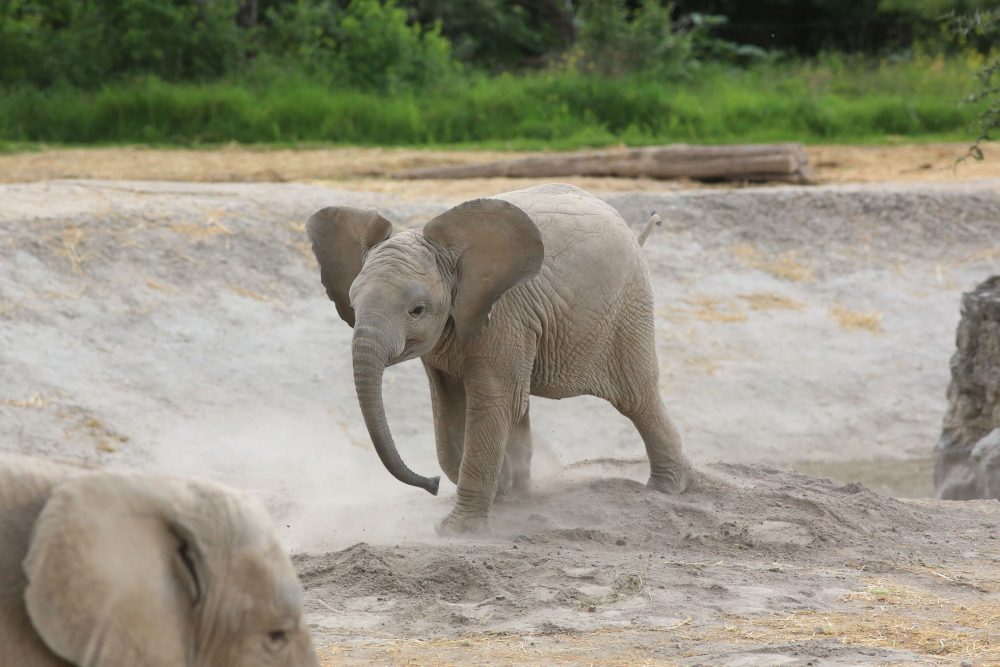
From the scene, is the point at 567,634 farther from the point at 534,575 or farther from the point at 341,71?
the point at 341,71

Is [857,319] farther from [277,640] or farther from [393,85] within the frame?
[277,640]

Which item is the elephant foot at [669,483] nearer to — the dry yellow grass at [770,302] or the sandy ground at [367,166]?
the dry yellow grass at [770,302]

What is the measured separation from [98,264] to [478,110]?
768 centimetres

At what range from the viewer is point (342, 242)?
6.78 meters

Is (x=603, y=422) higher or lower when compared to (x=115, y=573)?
lower

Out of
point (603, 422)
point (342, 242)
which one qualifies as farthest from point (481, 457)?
point (603, 422)

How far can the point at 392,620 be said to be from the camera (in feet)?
18.2

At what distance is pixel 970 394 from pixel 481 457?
171 inches

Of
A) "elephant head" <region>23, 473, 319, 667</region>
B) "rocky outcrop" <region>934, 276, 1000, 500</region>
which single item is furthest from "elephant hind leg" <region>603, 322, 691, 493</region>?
"elephant head" <region>23, 473, 319, 667</region>

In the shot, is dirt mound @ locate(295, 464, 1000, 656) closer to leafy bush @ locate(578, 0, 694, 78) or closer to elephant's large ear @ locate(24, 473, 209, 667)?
elephant's large ear @ locate(24, 473, 209, 667)

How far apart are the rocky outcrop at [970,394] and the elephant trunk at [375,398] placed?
4730mm

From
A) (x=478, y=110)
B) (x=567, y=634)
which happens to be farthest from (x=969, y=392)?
(x=478, y=110)

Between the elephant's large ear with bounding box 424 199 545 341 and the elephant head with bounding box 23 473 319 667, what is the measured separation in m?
3.66

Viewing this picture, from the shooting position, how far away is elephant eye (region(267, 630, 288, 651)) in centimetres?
285
